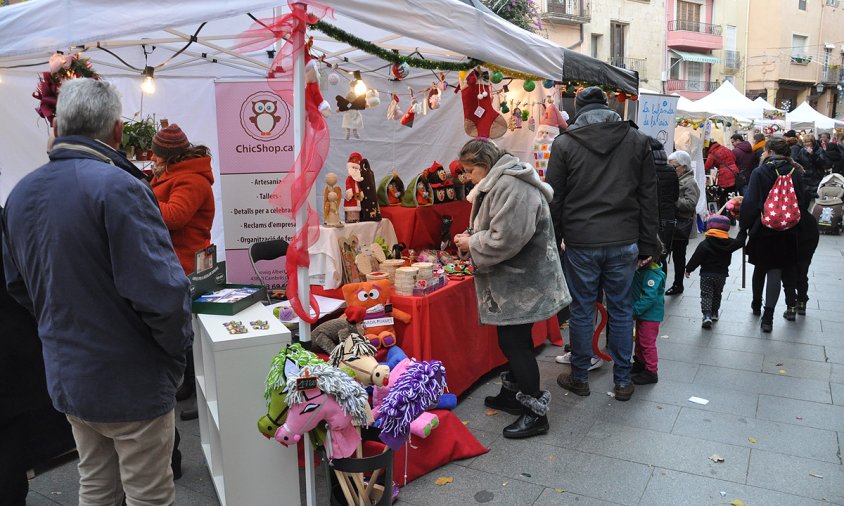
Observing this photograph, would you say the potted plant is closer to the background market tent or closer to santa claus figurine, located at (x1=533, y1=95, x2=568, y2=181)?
the background market tent

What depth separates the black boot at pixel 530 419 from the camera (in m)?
3.48

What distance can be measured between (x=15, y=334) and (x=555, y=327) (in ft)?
12.6

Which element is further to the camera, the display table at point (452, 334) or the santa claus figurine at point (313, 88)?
the display table at point (452, 334)

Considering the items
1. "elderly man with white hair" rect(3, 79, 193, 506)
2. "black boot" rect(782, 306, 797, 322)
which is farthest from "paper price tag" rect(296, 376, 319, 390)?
"black boot" rect(782, 306, 797, 322)

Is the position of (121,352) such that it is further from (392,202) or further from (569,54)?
(569,54)

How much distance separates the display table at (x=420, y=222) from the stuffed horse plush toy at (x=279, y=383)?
7.36 feet

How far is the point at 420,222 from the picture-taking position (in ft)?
15.3

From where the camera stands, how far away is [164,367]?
1.96 meters

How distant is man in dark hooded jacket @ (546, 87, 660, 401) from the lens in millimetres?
3740

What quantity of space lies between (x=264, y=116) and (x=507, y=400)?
2.99m

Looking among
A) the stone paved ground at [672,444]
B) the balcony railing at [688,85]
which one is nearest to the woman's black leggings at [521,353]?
the stone paved ground at [672,444]

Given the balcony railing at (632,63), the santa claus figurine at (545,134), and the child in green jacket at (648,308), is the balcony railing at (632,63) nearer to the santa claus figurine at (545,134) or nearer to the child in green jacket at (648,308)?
the santa claus figurine at (545,134)

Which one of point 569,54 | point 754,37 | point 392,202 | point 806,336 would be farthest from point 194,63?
point 754,37

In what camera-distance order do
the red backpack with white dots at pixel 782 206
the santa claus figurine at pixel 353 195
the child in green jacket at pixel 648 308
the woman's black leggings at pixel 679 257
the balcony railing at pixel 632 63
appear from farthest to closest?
the balcony railing at pixel 632 63 < the woman's black leggings at pixel 679 257 < the red backpack with white dots at pixel 782 206 < the santa claus figurine at pixel 353 195 < the child in green jacket at pixel 648 308
